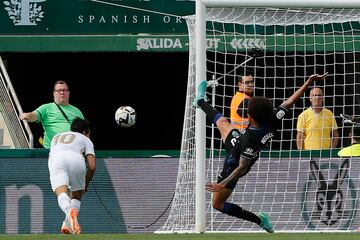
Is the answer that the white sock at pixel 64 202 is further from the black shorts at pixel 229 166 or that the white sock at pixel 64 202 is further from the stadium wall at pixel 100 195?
the stadium wall at pixel 100 195

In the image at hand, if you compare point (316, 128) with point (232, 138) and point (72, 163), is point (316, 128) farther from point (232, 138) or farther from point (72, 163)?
point (72, 163)

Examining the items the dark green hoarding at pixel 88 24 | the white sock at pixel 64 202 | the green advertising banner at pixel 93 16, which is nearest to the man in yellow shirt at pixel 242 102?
the white sock at pixel 64 202

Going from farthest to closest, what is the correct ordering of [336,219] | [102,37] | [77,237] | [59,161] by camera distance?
[102,37] < [336,219] < [59,161] < [77,237]

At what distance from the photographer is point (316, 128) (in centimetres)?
1669

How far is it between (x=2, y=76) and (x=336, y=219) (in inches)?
254

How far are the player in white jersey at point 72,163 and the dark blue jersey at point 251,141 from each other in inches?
69.5

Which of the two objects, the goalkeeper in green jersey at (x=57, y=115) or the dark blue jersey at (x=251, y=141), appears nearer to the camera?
the dark blue jersey at (x=251, y=141)

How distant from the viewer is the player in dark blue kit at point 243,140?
14078 mm

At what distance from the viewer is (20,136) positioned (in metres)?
19.3

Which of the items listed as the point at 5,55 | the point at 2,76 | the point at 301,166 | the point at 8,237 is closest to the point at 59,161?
the point at 8,237

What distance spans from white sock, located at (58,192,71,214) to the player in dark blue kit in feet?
5.38

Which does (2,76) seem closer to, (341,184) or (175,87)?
(175,87)

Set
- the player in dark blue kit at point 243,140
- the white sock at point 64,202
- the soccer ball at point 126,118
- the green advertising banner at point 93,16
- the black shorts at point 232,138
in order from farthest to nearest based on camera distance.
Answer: the green advertising banner at point 93,16, the soccer ball at point 126,118, the white sock at point 64,202, the black shorts at point 232,138, the player in dark blue kit at point 243,140

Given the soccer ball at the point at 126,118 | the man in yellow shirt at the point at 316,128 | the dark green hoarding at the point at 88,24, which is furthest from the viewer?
the dark green hoarding at the point at 88,24
